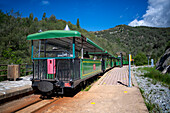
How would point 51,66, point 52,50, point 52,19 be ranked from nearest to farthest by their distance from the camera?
1. point 51,66
2. point 52,50
3. point 52,19

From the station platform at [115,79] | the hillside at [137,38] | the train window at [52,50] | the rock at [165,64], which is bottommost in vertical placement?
the station platform at [115,79]

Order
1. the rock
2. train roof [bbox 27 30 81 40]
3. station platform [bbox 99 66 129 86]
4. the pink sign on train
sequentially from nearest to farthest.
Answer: train roof [bbox 27 30 81 40] → the pink sign on train → station platform [bbox 99 66 129 86] → the rock

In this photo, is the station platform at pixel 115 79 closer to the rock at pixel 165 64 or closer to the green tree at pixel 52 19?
the rock at pixel 165 64

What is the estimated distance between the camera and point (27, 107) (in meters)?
4.38

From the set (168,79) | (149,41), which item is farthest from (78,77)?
(149,41)

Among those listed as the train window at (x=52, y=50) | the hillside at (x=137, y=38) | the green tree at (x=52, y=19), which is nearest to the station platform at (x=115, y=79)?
the train window at (x=52, y=50)

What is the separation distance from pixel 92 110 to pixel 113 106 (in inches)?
29.1

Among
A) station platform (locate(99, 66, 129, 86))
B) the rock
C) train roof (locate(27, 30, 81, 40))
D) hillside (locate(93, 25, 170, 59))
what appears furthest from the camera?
hillside (locate(93, 25, 170, 59))

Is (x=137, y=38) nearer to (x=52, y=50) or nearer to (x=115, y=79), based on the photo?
(x=115, y=79)

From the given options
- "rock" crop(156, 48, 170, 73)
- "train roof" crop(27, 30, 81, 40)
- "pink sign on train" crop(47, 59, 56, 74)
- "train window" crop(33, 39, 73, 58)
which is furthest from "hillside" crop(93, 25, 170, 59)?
"pink sign on train" crop(47, 59, 56, 74)

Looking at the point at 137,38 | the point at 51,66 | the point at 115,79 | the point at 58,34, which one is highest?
the point at 137,38

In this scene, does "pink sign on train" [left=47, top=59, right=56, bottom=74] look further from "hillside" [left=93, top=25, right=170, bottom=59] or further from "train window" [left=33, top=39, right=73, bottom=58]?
"hillside" [left=93, top=25, right=170, bottom=59]

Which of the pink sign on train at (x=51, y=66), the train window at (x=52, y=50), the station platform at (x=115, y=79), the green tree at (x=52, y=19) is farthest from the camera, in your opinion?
the green tree at (x=52, y=19)

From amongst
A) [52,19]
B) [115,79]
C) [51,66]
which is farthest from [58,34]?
[52,19]
